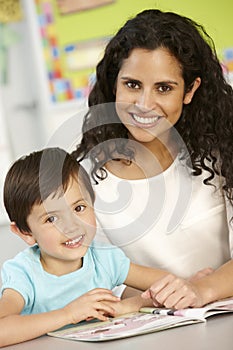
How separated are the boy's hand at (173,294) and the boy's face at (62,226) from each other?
0.51 feet

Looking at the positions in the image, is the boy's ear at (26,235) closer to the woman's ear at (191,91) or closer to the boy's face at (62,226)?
the boy's face at (62,226)

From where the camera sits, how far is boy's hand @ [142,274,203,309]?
130cm

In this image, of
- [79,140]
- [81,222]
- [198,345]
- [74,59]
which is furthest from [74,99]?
[198,345]

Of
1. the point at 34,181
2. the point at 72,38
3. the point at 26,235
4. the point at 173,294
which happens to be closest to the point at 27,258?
the point at 26,235

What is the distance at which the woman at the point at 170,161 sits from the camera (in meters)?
1.69

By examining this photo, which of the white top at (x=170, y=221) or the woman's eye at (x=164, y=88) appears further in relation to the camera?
the white top at (x=170, y=221)

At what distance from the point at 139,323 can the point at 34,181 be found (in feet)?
1.08

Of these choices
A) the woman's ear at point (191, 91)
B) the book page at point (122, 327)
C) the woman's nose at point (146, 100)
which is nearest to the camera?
the book page at point (122, 327)

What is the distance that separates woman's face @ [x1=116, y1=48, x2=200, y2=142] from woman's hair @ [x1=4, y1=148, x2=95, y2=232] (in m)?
0.27

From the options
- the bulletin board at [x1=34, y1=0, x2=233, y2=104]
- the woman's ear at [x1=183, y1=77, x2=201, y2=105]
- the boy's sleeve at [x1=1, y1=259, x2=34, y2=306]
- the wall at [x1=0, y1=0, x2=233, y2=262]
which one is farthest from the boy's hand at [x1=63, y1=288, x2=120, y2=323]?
the bulletin board at [x1=34, y1=0, x2=233, y2=104]

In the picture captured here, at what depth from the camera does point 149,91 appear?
1604 mm

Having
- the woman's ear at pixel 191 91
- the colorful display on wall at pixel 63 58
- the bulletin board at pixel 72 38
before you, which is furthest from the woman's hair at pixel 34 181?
the colorful display on wall at pixel 63 58

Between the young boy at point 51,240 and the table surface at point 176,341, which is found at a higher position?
the young boy at point 51,240

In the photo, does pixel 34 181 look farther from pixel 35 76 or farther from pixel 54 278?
pixel 35 76
